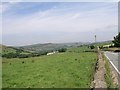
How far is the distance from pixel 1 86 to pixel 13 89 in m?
1.71

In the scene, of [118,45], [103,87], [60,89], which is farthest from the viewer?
[118,45]

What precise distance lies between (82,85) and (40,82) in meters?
3.25

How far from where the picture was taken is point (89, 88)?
15.4 m

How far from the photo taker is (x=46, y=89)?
15945 millimetres

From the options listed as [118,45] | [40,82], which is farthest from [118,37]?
[40,82]

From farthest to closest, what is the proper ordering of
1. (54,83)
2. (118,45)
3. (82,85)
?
(118,45) < (54,83) < (82,85)

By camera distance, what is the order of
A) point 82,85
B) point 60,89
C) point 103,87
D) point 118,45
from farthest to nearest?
point 118,45
point 82,85
point 60,89
point 103,87

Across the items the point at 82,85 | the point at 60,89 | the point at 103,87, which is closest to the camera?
the point at 103,87

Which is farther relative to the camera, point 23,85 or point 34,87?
point 23,85

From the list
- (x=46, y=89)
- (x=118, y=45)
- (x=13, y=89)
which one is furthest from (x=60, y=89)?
(x=118, y=45)

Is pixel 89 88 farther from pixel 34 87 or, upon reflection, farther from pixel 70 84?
pixel 34 87

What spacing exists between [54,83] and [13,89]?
2.58m

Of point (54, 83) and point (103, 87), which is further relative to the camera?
point (54, 83)

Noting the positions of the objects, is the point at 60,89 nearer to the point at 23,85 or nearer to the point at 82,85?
the point at 82,85
